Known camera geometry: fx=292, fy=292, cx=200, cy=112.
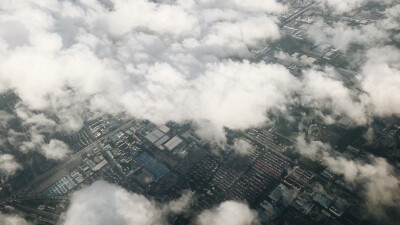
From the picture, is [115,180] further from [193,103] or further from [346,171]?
[346,171]

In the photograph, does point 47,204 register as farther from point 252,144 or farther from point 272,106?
point 272,106

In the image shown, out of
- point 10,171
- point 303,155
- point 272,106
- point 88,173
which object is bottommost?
point 10,171

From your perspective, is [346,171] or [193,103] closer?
[346,171]

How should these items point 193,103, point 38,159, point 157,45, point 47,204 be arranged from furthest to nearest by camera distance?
1. point 157,45
2. point 193,103
3. point 38,159
4. point 47,204

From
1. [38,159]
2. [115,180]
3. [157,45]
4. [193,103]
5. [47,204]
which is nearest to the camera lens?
[47,204]

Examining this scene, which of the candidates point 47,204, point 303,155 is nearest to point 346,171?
point 303,155

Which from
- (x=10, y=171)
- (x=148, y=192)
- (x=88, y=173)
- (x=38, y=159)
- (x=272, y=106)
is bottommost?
(x=10, y=171)

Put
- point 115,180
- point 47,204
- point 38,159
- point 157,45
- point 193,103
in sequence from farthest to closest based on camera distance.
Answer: point 157,45
point 193,103
point 38,159
point 115,180
point 47,204

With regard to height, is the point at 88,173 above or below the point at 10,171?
above

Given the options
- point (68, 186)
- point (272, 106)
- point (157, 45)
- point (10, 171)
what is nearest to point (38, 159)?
point (10, 171)
